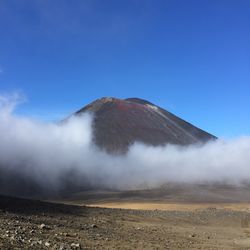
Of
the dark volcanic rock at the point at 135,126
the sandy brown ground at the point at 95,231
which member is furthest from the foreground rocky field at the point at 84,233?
the dark volcanic rock at the point at 135,126

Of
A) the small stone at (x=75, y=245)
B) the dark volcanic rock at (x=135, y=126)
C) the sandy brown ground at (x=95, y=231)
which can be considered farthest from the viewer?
the dark volcanic rock at (x=135, y=126)

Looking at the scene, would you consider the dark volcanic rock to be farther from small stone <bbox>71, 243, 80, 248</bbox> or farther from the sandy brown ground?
small stone <bbox>71, 243, 80, 248</bbox>

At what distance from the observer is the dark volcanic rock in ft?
363

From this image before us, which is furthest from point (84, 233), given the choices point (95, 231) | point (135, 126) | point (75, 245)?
point (135, 126)

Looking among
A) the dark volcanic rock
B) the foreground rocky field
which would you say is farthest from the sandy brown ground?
the dark volcanic rock

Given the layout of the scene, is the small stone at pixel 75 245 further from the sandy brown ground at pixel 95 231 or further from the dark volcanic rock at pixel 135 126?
the dark volcanic rock at pixel 135 126

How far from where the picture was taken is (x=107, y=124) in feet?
378

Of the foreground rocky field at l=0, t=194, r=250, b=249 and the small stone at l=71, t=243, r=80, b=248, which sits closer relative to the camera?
the small stone at l=71, t=243, r=80, b=248

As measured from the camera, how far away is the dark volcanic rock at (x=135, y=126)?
363ft

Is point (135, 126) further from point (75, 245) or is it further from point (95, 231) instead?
point (75, 245)

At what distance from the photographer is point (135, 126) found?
118500 mm

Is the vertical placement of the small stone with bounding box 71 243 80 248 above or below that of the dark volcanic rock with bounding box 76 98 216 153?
below

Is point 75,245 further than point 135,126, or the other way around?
point 135,126

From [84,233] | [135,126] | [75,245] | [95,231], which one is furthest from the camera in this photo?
[135,126]
